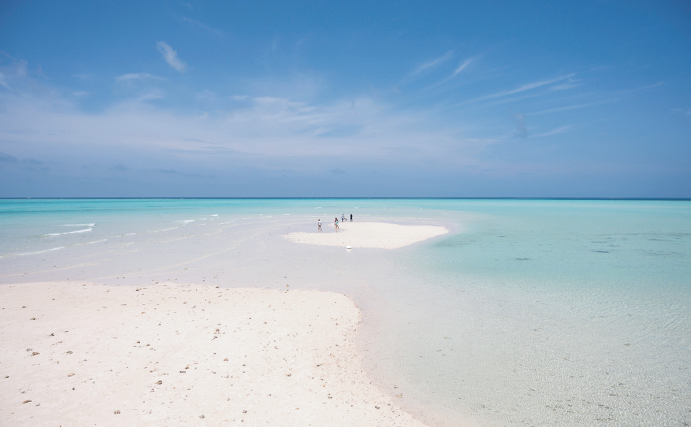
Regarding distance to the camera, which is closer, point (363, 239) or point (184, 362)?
point (184, 362)

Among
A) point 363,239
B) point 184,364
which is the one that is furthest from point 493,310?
point 363,239

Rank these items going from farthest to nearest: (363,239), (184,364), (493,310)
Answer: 1. (363,239)
2. (493,310)
3. (184,364)

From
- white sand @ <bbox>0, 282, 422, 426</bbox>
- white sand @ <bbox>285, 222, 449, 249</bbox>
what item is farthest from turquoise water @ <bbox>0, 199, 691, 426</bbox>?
white sand @ <bbox>285, 222, 449, 249</bbox>

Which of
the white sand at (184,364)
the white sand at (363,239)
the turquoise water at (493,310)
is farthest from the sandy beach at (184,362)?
the white sand at (363,239)

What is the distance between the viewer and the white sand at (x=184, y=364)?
6098 mm

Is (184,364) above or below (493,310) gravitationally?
above

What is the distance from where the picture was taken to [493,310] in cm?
1199

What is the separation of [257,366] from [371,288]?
7808mm

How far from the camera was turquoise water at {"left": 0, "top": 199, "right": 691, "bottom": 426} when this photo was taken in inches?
271

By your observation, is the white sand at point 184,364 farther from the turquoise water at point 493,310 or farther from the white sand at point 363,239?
the white sand at point 363,239

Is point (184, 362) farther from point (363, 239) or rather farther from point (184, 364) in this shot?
point (363, 239)

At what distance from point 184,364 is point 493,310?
9990 millimetres

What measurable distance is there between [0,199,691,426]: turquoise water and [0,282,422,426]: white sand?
3.84ft

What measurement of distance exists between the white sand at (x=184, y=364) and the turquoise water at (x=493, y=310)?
117 centimetres
